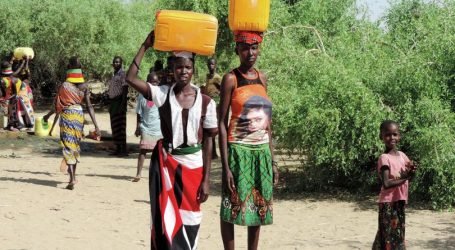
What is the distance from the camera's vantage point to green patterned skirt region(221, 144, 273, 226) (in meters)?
5.15

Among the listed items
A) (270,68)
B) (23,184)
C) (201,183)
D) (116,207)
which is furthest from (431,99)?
(23,184)

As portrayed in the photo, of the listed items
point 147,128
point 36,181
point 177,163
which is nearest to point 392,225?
point 177,163

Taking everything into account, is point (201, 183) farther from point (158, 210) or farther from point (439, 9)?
point (439, 9)

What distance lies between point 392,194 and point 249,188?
1092 millimetres

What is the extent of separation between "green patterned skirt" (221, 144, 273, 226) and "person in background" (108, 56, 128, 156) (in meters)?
8.03

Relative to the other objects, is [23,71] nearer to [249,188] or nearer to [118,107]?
[118,107]

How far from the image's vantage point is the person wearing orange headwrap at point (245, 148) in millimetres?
5152

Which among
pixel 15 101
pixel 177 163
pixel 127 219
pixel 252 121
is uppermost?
pixel 252 121

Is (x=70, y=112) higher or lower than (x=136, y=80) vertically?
lower

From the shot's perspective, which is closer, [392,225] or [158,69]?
[392,225]

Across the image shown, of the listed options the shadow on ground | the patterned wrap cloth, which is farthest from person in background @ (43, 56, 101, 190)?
the shadow on ground

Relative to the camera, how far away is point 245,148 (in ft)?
17.0

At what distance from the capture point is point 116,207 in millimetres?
8562

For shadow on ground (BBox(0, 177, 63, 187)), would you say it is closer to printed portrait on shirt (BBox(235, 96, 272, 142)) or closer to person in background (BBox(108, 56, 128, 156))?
person in background (BBox(108, 56, 128, 156))
